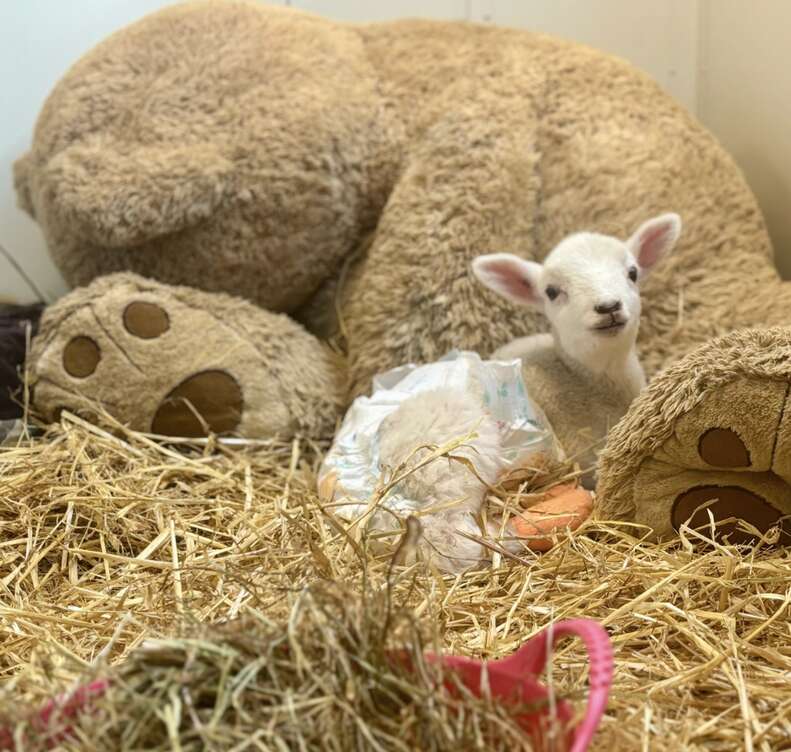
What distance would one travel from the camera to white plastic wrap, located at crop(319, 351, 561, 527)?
1.61m

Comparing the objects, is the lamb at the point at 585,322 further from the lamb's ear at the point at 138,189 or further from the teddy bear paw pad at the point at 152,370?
the lamb's ear at the point at 138,189

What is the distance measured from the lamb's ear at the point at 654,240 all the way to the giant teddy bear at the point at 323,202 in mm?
146

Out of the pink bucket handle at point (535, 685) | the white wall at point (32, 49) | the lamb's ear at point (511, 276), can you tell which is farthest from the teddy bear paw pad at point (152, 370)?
the pink bucket handle at point (535, 685)

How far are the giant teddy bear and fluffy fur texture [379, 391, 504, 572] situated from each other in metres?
0.37

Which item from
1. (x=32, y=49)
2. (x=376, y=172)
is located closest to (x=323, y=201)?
(x=376, y=172)

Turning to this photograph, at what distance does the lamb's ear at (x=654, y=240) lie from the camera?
181cm

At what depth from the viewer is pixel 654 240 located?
185 centimetres

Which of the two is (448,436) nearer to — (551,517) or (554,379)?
(551,517)

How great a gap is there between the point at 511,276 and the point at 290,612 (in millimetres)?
1110

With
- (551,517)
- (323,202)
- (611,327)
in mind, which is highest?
(323,202)

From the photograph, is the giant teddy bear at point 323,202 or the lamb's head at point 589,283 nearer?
the lamb's head at point 589,283

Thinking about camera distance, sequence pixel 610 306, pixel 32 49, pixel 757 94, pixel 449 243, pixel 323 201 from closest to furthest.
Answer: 1. pixel 610 306
2. pixel 449 243
3. pixel 323 201
4. pixel 757 94
5. pixel 32 49

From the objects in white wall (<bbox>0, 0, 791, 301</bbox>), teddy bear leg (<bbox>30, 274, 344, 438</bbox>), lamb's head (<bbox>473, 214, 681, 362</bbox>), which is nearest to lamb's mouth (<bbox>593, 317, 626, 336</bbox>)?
lamb's head (<bbox>473, 214, 681, 362</bbox>)

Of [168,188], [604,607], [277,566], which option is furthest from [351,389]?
[604,607]
